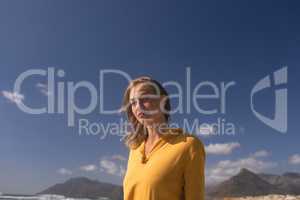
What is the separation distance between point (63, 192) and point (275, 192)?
8156 millimetres

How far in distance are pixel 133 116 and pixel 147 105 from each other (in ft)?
0.61

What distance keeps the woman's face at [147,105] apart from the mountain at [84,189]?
14175 millimetres

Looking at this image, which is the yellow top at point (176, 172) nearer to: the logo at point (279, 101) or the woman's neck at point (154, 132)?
the woman's neck at point (154, 132)

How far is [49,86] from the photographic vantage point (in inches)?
588

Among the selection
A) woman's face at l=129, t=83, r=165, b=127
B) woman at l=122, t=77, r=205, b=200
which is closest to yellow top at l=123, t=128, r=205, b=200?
woman at l=122, t=77, r=205, b=200

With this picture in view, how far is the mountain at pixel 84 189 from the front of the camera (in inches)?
624

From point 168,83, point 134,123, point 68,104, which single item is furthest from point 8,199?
Answer: point 134,123

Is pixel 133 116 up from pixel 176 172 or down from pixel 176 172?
up

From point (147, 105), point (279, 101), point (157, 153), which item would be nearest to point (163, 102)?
point (147, 105)

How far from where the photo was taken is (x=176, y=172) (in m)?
1.20

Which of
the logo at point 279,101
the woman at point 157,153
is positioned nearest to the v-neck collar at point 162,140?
the woman at point 157,153

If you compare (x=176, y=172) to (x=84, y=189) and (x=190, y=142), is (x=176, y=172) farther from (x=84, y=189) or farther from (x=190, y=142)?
(x=84, y=189)

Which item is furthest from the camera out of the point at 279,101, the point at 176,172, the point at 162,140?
the point at 279,101

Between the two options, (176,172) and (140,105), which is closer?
(176,172)
